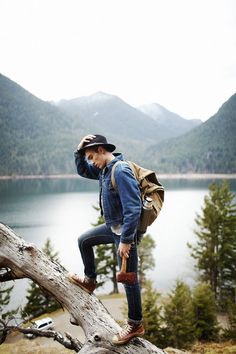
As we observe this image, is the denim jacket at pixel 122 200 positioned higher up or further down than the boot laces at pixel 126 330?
higher up

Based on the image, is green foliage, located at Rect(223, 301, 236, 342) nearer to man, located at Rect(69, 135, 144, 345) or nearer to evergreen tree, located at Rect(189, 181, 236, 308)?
evergreen tree, located at Rect(189, 181, 236, 308)

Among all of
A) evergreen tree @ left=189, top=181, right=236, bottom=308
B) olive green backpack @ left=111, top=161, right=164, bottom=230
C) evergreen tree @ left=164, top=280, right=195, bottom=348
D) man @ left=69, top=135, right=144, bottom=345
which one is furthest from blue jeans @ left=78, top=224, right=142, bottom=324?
evergreen tree @ left=189, top=181, right=236, bottom=308

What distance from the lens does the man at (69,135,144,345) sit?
3.31 metres

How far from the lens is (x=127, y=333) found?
369 cm

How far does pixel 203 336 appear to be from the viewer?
1642 cm

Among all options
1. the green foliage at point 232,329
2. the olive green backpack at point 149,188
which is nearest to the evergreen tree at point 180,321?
the green foliage at point 232,329

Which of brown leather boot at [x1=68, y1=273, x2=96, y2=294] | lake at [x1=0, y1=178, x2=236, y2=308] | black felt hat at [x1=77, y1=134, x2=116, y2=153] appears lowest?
lake at [x1=0, y1=178, x2=236, y2=308]

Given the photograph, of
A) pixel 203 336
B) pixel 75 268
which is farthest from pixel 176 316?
pixel 75 268

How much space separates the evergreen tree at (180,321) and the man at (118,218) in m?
13.2

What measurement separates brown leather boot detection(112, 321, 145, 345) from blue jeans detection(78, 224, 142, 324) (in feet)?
0.22

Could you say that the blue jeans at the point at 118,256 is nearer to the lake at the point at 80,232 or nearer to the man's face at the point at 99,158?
the man's face at the point at 99,158

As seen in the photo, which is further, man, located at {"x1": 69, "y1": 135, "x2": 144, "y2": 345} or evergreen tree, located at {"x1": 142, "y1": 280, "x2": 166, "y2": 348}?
evergreen tree, located at {"x1": 142, "y1": 280, "x2": 166, "y2": 348}

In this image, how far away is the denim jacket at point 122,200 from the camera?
10.8 ft

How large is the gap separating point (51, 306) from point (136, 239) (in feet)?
72.2
